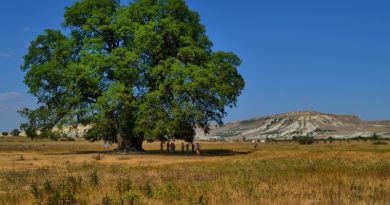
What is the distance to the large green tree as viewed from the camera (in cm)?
5206

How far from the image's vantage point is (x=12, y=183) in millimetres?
23016

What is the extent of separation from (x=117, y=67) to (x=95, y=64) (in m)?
2.49

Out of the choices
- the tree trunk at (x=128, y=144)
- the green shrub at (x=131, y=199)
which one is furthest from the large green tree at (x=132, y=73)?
the green shrub at (x=131, y=199)

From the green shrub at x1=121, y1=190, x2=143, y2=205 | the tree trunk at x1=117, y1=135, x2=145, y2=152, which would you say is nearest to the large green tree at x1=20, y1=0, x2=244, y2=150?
the tree trunk at x1=117, y1=135, x2=145, y2=152

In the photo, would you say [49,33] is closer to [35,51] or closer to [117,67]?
[35,51]

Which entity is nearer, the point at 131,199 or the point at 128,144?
the point at 131,199

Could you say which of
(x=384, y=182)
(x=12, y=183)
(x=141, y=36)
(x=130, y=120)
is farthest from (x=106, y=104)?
(x=384, y=182)

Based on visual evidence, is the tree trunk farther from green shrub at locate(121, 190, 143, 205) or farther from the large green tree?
green shrub at locate(121, 190, 143, 205)

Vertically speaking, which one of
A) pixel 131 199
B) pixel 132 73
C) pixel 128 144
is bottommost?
pixel 131 199

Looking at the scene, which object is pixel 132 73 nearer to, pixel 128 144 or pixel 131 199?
pixel 128 144

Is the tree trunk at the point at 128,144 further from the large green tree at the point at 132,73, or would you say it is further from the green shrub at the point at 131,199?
the green shrub at the point at 131,199

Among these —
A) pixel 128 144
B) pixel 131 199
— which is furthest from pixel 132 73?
pixel 131 199

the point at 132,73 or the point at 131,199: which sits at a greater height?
the point at 132,73

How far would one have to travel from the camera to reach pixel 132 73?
5328 cm
